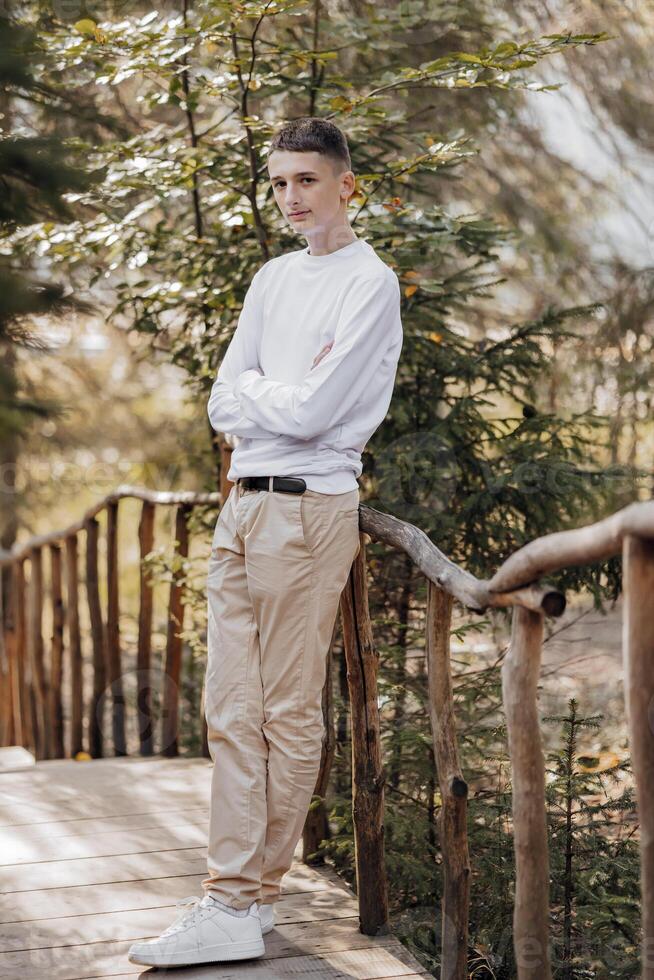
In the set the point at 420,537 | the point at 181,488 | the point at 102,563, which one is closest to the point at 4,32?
the point at 420,537

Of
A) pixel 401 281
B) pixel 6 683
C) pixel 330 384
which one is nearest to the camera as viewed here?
pixel 330 384

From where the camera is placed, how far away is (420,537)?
2.64 m

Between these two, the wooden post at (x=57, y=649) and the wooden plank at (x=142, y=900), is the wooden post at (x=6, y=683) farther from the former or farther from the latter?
the wooden plank at (x=142, y=900)

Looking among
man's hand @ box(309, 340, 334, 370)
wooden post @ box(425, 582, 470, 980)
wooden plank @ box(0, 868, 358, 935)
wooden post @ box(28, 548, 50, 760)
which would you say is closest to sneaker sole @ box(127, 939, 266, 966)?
wooden plank @ box(0, 868, 358, 935)

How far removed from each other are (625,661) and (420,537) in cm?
96

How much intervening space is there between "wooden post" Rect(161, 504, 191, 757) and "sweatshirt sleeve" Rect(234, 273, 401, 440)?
7.42ft

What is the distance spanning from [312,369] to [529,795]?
1036 millimetres

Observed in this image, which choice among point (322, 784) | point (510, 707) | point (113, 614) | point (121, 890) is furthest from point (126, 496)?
point (510, 707)

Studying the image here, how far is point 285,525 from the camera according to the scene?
2488 mm

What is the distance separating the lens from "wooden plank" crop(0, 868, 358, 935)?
285 centimetres

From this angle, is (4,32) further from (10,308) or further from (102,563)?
(102,563)

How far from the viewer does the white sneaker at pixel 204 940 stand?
2.46 metres

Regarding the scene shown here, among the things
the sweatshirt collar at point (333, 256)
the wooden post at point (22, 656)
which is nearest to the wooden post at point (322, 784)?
the sweatshirt collar at point (333, 256)

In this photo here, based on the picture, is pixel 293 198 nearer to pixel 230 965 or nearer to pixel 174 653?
pixel 230 965
